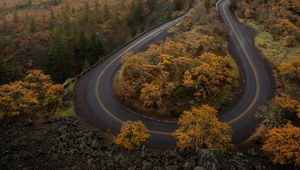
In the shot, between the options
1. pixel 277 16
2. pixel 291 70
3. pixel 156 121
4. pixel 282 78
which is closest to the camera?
pixel 156 121

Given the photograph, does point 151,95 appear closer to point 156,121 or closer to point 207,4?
point 156,121

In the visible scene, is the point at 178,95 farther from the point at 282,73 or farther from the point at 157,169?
the point at 282,73

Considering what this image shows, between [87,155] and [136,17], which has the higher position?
[136,17]

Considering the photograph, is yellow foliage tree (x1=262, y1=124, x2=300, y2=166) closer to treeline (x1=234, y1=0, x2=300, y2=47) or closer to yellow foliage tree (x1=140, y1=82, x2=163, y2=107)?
yellow foliage tree (x1=140, y1=82, x2=163, y2=107)

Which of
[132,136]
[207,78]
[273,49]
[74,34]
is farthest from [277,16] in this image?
[74,34]

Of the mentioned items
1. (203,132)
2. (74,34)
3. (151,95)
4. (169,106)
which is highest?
(74,34)

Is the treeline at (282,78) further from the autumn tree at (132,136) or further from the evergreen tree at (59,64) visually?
the evergreen tree at (59,64)
